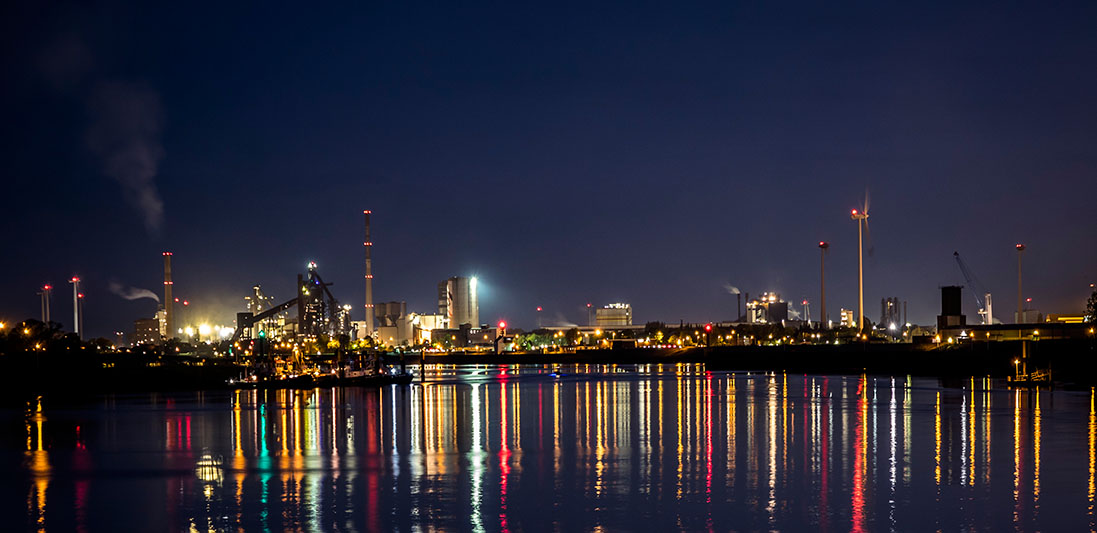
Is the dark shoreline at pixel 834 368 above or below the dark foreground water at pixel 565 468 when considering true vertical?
below

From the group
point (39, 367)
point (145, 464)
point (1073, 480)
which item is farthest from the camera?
point (39, 367)

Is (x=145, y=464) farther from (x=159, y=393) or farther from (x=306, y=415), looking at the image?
(x=159, y=393)

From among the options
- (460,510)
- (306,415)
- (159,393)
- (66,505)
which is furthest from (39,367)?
(460,510)

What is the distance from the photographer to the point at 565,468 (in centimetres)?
3981

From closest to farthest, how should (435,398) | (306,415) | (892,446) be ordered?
(892,446) → (306,415) → (435,398)

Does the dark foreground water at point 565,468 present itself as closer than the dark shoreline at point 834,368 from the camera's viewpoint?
Yes

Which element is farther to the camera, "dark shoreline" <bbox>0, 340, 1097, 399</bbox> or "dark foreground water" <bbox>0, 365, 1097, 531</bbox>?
"dark shoreline" <bbox>0, 340, 1097, 399</bbox>

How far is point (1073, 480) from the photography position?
116ft

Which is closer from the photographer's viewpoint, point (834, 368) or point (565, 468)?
point (565, 468)

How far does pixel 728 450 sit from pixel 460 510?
18.7m

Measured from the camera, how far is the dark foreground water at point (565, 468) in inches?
1158

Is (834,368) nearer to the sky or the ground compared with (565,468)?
nearer to the ground

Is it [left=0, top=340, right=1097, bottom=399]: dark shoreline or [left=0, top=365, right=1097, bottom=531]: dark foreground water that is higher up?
[left=0, top=365, right=1097, bottom=531]: dark foreground water

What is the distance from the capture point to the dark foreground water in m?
29.4
